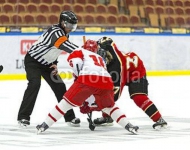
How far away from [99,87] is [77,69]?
0.25 metres

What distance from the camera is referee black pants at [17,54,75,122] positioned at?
243 inches

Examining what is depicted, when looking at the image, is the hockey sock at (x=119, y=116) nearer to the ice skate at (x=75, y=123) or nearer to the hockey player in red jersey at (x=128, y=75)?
the hockey player in red jersey at (x=128, y=75)

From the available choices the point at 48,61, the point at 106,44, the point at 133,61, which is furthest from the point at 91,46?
the point at 48,61

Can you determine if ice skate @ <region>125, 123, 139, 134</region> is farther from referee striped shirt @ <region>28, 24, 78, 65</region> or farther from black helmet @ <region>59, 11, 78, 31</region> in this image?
black helmet @ <region>59, 11, 78, 31</region>

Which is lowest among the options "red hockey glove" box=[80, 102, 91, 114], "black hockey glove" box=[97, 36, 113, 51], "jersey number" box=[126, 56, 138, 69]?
"red hockey glove" box=[80, 102, 91, 114]

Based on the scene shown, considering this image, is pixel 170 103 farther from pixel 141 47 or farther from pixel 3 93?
pixel 141 47

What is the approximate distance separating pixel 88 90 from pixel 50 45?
1089mm

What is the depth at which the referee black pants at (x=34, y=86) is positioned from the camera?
6164mm

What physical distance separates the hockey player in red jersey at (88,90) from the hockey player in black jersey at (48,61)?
2.02ft

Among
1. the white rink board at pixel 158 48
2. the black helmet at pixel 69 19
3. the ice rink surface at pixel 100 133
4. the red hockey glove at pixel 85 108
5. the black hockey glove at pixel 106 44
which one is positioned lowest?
the ice rink surface at pixel 100 133

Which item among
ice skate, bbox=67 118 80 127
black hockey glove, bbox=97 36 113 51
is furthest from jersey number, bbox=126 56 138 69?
ice skate, bbox=67 118 80 127

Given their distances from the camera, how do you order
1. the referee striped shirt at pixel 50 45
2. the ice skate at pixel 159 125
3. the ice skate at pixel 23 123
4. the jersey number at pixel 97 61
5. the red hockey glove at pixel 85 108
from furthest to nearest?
1. the referee striped shirt at pixel 50 45
2. the ice skate at pixel 23 123
3. the ice skate at pixel 159 125
4. the red hockey glove at pixel 85 108
5. the jersey number at pixel 97 61

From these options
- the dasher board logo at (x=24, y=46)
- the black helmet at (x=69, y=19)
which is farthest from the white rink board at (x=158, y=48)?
the black helmet at (x=69, y=19)

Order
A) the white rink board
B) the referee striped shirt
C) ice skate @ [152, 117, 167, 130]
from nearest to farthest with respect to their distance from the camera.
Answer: ice skate @ [152, 117, 167, 130]
the referee striped shirt
the white rink board
